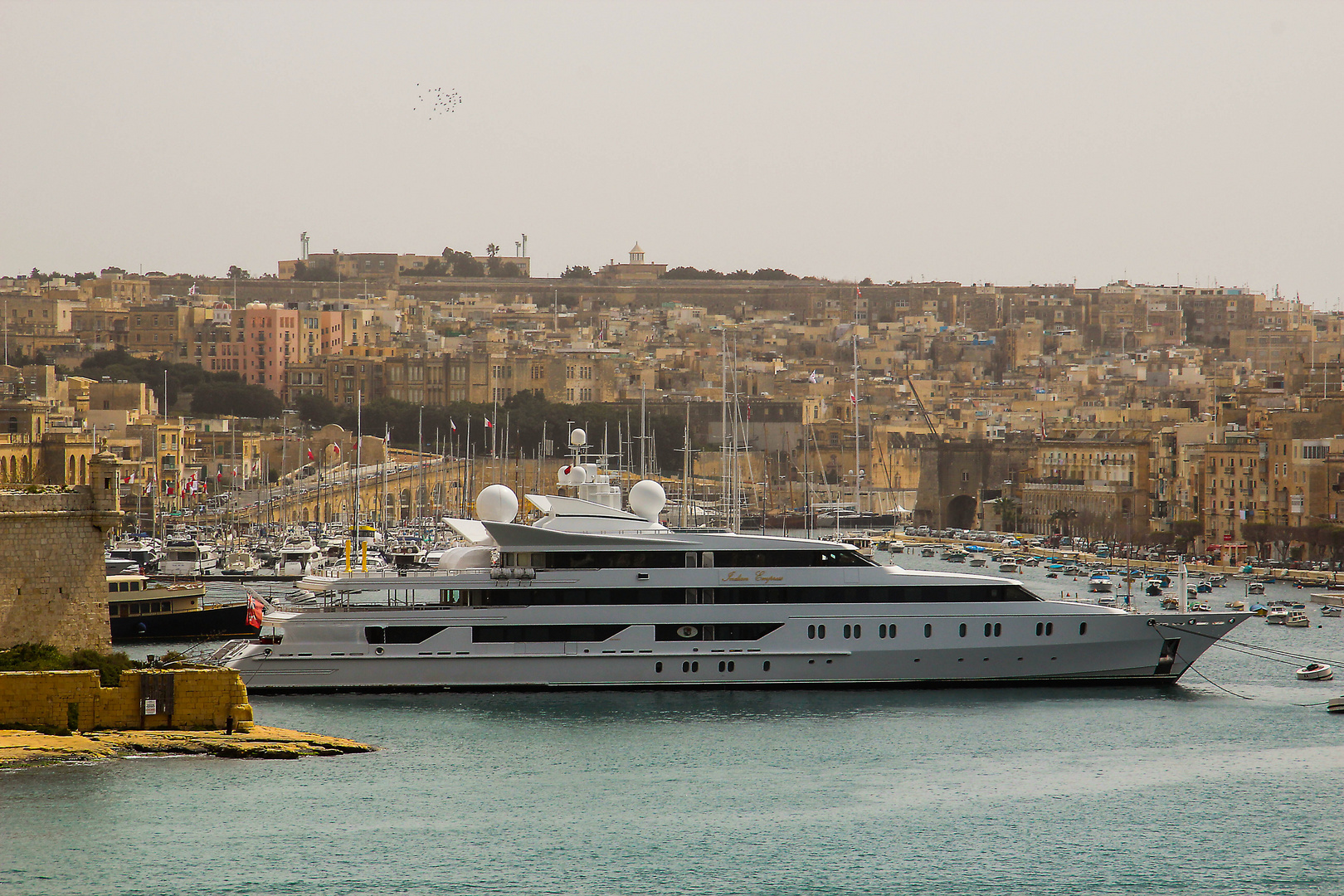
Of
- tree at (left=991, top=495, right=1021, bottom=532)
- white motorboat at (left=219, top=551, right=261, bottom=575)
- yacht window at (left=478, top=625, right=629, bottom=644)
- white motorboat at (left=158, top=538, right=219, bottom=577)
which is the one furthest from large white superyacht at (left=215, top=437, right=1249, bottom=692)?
tree at (left=991, top=495, right=1021, bottom=532)

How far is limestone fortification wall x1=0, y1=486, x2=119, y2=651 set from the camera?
21.3 metres

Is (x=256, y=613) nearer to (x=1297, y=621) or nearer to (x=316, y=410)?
(x=1297, y=621)

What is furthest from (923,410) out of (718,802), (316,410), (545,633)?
(718,802)

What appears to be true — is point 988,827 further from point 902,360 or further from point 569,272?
point 569,272

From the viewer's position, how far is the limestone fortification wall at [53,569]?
2128 cm

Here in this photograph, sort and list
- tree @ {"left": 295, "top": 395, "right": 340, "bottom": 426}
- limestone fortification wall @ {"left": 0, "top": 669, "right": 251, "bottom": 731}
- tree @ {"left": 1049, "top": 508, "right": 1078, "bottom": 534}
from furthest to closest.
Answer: tree @ {"left": 295, "top": 395, "right": 340, "bottom": 426}
tree @ {"left": 1049, "top": 508, "right": 1078, "bottom": 534}
limestone fortification wall @ {"left": 0, "top": 669, "right": 251, "bottom": 731}

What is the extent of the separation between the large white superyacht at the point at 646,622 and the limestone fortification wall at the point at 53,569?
18.3ft

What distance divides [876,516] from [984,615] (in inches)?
2077

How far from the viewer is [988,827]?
21.1 m

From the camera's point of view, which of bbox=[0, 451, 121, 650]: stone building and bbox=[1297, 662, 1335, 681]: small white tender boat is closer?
bbox=[0, 451, 121, 650]: stone building

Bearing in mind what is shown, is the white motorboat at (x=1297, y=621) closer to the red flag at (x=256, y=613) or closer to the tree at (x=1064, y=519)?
the red flag at (x=256, y=613)

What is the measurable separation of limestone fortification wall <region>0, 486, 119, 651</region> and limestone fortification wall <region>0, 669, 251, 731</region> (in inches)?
22.7

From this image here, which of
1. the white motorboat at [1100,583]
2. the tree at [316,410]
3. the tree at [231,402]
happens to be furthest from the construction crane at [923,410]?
the white motorboat at [1100,583]

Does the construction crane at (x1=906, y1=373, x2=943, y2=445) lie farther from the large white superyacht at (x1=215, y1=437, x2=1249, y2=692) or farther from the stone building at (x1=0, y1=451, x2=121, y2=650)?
the stone building at (x1=0, y1=451, x2=121, y2=650)
